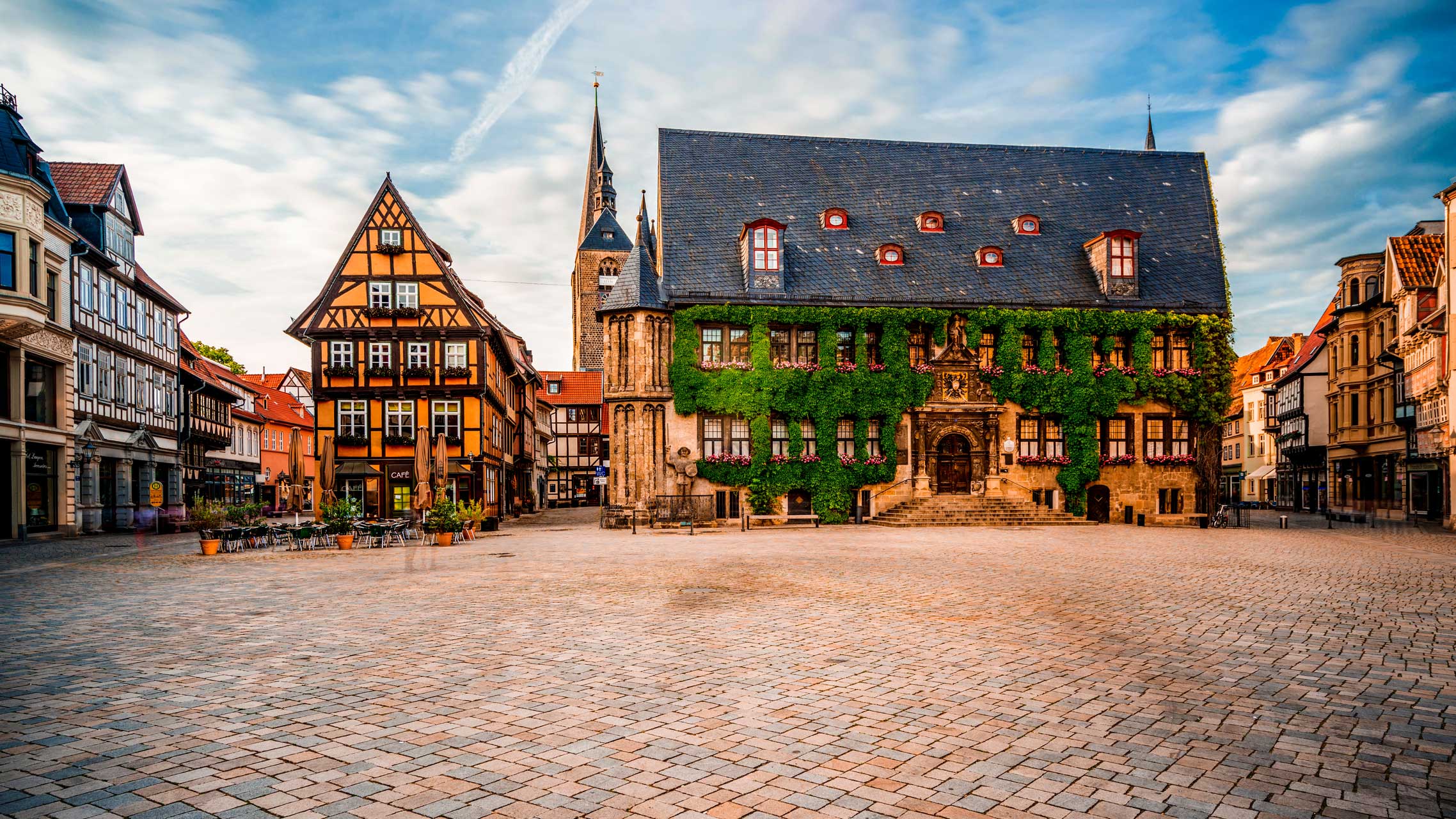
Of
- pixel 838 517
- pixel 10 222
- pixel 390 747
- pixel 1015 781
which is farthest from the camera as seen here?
pixel 838 517

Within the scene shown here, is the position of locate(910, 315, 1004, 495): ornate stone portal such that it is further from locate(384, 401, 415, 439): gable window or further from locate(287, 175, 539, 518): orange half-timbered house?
locate(384, 401, 415, 439): gable window

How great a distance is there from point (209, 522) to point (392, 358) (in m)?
10.9

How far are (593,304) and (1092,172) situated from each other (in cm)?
5930

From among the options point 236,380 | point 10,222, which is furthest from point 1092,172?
point 236,380

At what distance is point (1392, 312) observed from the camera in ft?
150

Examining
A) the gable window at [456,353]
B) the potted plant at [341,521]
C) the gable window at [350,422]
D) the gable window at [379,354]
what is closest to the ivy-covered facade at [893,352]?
the gable window at [456,353]

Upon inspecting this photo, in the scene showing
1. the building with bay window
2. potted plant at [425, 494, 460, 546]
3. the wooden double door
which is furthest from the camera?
the wooden double door

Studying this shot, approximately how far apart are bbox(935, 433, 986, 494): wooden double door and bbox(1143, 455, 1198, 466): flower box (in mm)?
7425

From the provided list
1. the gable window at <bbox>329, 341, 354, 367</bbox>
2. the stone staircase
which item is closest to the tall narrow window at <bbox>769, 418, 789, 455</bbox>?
the stone staircase

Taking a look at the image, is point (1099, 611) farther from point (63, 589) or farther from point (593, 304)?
point (593, 304)

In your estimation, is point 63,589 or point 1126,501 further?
point 1126,501

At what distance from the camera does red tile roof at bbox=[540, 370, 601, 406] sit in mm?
75562

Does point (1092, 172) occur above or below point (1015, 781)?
above

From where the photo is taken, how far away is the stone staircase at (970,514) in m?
36.1
